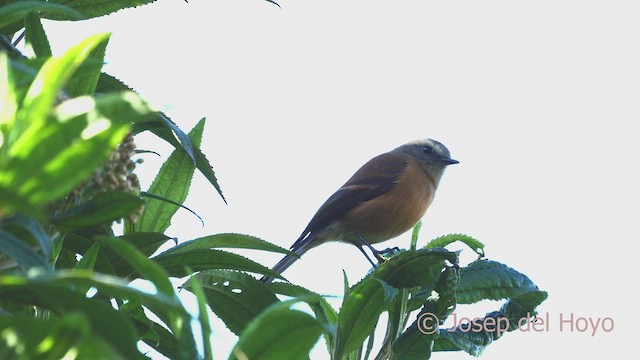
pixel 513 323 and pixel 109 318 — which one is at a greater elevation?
pixel 109 318

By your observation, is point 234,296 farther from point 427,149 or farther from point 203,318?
point 427,149

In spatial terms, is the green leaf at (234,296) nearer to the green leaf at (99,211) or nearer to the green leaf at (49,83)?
the green leaf at (99,211)

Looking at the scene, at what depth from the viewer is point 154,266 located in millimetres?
1512

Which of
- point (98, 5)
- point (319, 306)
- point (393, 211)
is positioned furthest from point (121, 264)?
point (393, 211)

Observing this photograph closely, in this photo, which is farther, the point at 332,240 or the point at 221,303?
the point at 332,240

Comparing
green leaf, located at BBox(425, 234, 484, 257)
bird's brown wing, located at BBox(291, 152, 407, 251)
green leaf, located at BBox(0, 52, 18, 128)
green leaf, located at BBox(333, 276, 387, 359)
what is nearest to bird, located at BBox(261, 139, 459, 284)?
bird's brown wing, located at BBox(291, 152, 407, 251)

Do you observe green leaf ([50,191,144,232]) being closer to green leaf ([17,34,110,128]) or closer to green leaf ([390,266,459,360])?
green leaf ([17,34,110,128])

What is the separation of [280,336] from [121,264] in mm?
1036

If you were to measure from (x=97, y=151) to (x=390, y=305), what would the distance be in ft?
7.06

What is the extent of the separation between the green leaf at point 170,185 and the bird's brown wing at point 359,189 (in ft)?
15.3

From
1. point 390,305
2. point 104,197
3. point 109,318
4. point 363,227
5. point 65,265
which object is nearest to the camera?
point 109,318

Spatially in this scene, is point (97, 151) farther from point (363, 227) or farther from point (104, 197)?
point (363, 227)

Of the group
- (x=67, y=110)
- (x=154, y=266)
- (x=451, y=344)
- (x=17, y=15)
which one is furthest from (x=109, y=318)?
(x=451, y=344)

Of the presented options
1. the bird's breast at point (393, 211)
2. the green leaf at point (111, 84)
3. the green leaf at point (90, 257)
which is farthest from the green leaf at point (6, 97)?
the bird's breast at point (393, 211)
